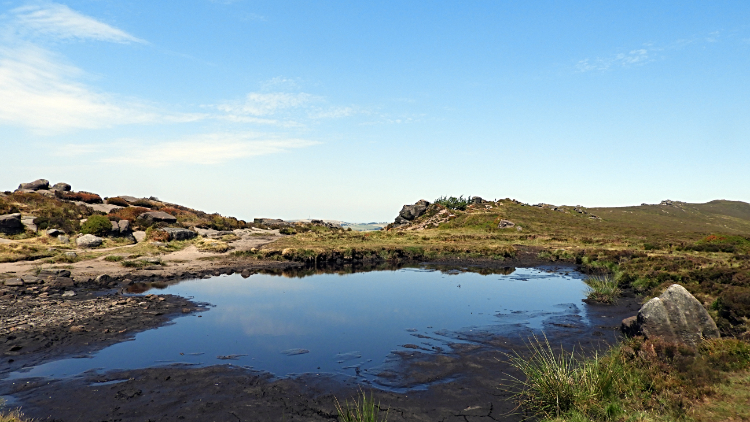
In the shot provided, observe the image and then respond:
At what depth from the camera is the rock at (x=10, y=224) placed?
39.5 metres

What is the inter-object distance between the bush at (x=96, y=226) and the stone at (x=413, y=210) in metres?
61.9

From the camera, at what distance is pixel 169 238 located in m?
49.9

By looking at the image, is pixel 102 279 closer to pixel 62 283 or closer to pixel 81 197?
pixel 62 283

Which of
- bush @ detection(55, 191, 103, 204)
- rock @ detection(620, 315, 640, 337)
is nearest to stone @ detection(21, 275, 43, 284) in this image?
rock @ detection(620, 315, 640, 337)

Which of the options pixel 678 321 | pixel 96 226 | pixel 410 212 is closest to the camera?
pixel 678 321

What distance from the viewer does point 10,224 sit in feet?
131

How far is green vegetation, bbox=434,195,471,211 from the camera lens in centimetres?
9562

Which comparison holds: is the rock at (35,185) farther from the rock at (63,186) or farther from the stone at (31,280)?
the stone at (31,280)

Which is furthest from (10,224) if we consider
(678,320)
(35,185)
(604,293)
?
(678,320)

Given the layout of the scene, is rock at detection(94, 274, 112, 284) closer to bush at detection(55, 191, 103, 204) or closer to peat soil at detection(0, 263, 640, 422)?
peat soil at detection(0, 263, 640, 422)

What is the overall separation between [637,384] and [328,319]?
46.2 feet

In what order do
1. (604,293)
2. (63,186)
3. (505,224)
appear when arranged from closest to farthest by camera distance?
(604,293), (505,224), (63,186)

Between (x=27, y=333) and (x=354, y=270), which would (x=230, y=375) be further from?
(x=354, y=270)

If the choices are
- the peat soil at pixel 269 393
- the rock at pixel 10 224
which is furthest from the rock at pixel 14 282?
the rock at pixel 10 224
